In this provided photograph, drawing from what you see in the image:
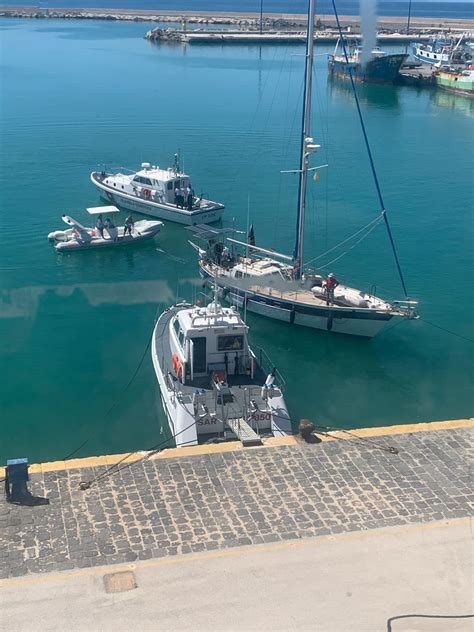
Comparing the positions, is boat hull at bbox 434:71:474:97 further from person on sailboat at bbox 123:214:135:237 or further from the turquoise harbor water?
person on sailboat at bbox 123:214:135:237

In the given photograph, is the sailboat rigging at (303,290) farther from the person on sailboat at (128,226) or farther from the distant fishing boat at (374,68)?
the distant fishing boat at (374,68)

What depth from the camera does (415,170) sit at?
52438 mm

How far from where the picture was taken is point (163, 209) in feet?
132

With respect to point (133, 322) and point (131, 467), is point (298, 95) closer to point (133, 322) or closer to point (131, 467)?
point (133, 322)

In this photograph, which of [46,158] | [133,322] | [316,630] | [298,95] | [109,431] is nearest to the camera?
[316,630]

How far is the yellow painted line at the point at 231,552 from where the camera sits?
12859mm

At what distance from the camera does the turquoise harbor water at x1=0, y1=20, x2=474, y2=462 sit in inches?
943

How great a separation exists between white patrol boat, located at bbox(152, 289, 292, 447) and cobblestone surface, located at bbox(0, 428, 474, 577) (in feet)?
9.12

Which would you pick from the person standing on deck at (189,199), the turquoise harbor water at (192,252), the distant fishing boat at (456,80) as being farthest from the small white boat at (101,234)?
the distant fishing boat at (456,80)

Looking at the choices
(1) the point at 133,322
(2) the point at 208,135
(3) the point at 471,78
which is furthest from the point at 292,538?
(3) the point at 471,78

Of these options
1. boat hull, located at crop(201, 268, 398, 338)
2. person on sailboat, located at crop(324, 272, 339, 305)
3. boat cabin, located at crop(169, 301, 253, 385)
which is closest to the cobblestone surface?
boat cabin, located at crop(169, 301, 253, 385)

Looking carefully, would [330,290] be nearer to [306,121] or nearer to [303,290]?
[303,290]

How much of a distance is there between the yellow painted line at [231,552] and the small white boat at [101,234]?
2515cm

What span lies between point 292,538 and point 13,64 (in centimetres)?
9342
